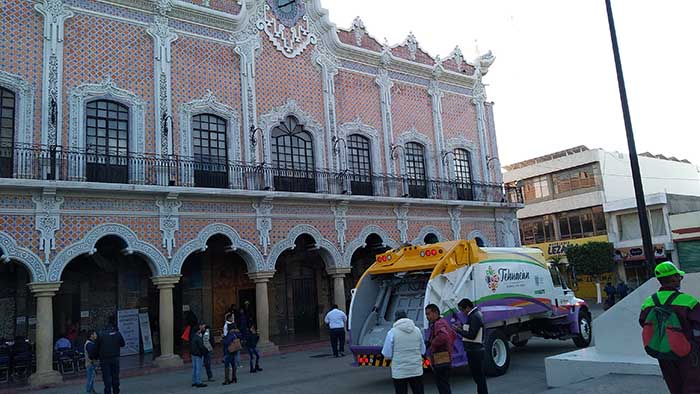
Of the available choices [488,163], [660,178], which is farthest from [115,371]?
[660,178]

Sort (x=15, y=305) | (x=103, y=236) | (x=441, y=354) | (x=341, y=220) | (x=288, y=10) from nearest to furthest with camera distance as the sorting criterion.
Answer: (x=441, y=354) → (x=103, y=236) → (x=15, y=305) → (x=341, y=220) → (x=288, y=10)

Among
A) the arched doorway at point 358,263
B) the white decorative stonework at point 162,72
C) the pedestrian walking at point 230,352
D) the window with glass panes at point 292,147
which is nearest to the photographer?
the pedestrian walking at point 230,352

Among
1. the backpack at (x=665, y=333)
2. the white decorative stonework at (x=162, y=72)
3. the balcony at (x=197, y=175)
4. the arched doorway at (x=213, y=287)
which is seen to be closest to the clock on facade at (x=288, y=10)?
the white decorative stonework at (x=162, y=72)

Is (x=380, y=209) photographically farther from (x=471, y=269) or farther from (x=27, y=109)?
(x=27, y=109)

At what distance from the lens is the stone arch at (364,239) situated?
20297mm

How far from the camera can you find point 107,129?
16766 millimetres

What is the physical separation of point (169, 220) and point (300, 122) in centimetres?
633

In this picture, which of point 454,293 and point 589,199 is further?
point 589,199

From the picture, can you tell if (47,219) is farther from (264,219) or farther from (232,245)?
(264,219)

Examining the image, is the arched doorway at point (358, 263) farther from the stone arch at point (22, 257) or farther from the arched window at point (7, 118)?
the arched window at point (7, 118)

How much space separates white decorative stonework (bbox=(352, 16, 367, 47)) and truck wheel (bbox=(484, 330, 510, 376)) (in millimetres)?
14653

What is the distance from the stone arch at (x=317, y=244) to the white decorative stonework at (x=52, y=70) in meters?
7.04

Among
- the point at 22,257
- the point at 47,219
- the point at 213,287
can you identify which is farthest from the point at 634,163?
the point at 213,287

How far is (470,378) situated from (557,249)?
31.4m
